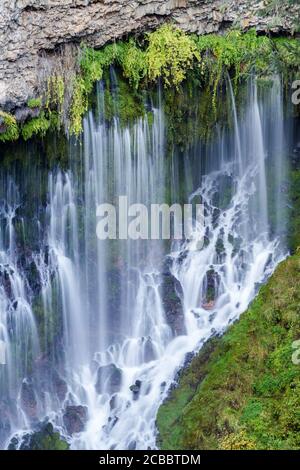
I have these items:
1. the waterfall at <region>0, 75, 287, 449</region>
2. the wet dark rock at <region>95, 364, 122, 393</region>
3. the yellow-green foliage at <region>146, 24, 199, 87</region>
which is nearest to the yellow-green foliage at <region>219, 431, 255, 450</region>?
the waterfall at <region>0, 75, 287, 449</region>

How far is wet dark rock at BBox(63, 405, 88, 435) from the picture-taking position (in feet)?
32.6

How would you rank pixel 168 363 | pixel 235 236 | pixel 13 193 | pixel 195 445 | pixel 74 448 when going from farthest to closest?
pixel 235 236 → pixel 13 193 → pixel 168 363 → pixel 74 448 → pixel 195 445

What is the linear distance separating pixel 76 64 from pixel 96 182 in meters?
2.35

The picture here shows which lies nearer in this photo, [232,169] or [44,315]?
[44,315]

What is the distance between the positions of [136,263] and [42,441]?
419 cm

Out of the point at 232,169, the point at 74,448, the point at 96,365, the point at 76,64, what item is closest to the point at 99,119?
the point at 76,64

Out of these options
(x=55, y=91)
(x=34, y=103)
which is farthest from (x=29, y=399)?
(x=55, y=91)

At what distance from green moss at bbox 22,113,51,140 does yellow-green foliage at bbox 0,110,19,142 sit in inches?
7.2

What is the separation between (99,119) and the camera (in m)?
11.6

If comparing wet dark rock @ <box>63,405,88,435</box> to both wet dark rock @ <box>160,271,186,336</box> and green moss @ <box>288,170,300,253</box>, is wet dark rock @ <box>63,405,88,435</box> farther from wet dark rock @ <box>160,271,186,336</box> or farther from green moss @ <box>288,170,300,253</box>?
green moss @ <box>288,170,300,253</box>

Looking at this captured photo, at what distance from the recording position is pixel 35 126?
10.7 m

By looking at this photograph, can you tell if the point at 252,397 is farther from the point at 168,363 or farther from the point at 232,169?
the point at 232,169

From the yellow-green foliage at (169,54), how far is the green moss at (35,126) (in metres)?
2.38

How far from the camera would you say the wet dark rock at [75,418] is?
32.6ft
